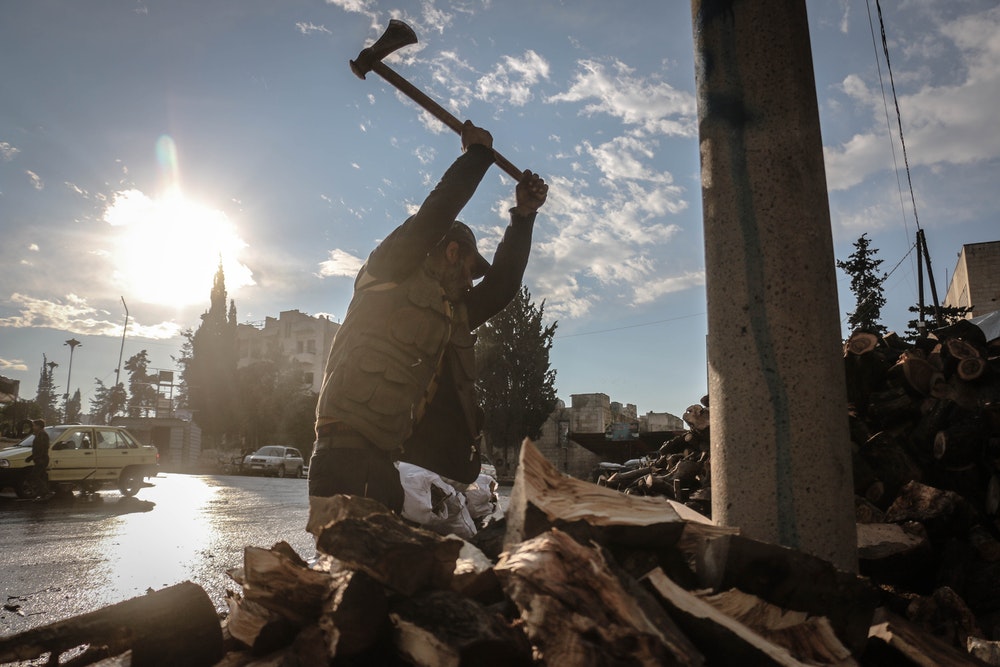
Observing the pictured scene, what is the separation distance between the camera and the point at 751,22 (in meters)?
2.18

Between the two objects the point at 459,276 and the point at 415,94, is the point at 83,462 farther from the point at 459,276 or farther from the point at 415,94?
the point at 459,276

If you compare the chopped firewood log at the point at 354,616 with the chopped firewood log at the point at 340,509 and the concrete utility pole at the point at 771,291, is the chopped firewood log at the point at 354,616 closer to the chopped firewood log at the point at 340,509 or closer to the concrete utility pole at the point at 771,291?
the chopped firewood log at the point at 340,509

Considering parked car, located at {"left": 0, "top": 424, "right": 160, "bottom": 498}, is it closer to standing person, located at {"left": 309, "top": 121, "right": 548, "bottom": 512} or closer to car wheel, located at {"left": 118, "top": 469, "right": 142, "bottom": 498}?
car wheel, located at {"left": 118, "top": 469, "right": 142, "bottom": 498}

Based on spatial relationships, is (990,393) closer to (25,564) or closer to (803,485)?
(803,485)

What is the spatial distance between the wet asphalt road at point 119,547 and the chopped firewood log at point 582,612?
262cm

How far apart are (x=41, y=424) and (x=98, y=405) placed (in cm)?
11285

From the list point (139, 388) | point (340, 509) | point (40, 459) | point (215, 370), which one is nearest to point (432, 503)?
point (340, 509)

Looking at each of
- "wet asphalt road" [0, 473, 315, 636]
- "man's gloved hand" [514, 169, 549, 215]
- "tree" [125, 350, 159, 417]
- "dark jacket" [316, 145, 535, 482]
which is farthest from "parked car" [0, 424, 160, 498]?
"tree" [125, 350, 159, 417]

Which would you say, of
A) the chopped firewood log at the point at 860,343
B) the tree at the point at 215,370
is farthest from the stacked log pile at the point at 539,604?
the tree at the point at 215,370

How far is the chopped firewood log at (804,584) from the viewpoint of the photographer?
1.51m

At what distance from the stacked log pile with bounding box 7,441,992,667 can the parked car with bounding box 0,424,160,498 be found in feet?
43.5

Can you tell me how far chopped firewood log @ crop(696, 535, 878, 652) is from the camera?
1.51m

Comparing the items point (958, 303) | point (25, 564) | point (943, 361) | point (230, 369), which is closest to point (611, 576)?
point (943, 361)

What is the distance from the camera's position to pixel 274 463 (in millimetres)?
26656
